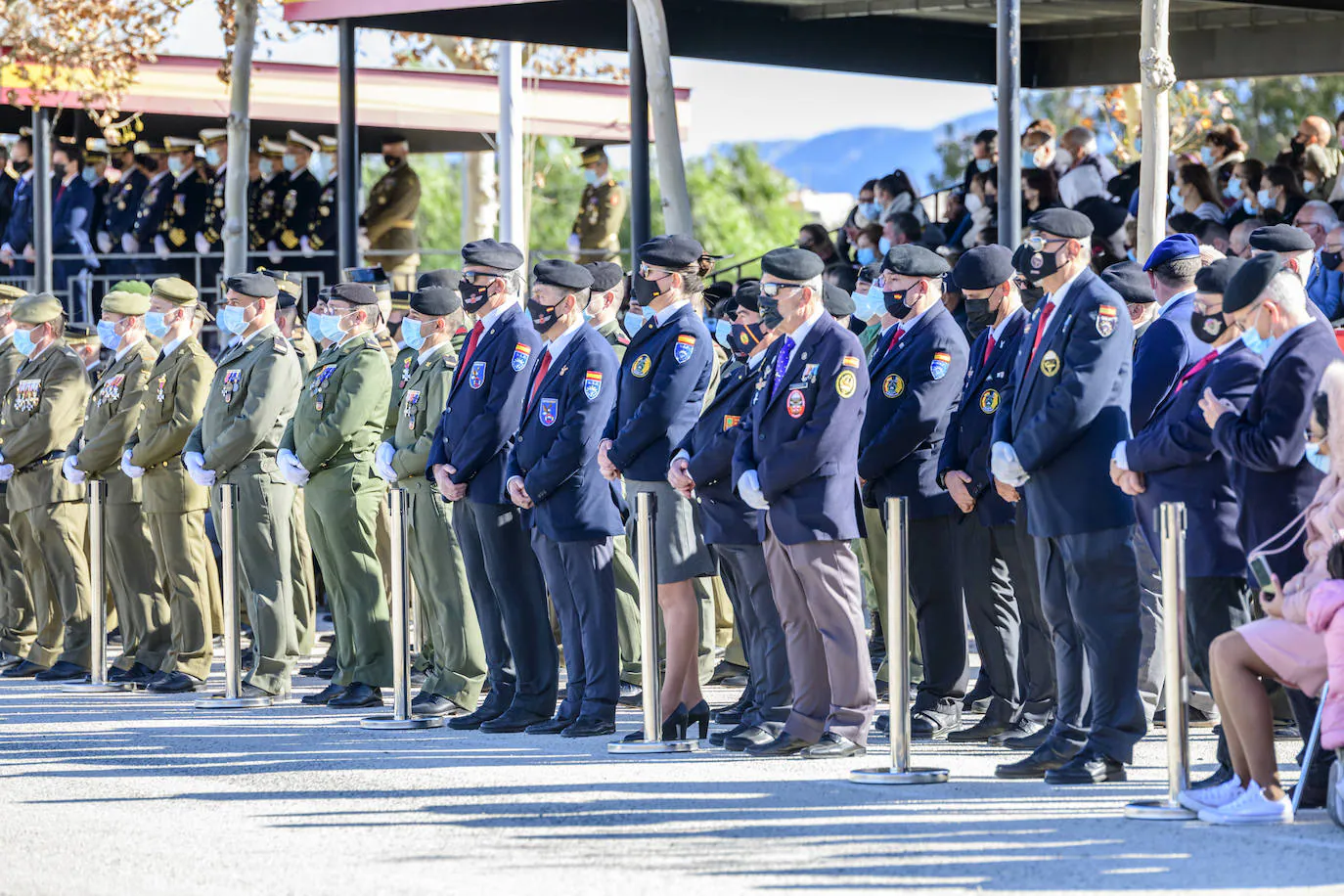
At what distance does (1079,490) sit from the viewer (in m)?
8.04

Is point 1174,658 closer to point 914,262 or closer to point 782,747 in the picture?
point 782,747

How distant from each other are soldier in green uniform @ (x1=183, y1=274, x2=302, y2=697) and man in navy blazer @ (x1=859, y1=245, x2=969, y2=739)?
344cm

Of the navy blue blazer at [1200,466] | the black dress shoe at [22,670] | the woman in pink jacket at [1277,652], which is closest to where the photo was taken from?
the woman in pink jacket at [1277,652]

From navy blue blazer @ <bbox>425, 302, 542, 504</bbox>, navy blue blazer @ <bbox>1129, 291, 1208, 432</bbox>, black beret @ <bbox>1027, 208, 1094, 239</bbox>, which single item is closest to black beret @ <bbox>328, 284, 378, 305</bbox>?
navy blue blazer @ <bbox>425, 302, 542, 504</bbox>

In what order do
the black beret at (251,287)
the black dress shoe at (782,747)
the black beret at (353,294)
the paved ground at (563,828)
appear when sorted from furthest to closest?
the black beret at (251,287), the black beret at (353,294), the black dress shoe at (782,747), the paved ground at (563,828)

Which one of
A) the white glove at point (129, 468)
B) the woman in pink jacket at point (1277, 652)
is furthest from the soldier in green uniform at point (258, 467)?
the woman in pink jacket at point (1277, 652)

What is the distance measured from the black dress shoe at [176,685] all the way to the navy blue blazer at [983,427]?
465cm

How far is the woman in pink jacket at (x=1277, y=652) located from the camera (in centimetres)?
686

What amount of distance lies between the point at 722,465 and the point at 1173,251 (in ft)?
6.70

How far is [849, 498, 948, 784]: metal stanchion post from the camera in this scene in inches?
317

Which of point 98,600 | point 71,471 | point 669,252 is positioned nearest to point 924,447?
point 669,252

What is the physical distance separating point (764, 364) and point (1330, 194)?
765cm

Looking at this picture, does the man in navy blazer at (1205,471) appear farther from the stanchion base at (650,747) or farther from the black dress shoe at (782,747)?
the stanchion base at (650,747)

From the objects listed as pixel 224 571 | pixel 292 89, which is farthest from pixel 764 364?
pixel 292 89
